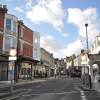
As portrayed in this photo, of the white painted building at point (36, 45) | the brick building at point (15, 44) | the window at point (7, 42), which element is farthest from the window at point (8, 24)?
the white painted building at point (36, 45)

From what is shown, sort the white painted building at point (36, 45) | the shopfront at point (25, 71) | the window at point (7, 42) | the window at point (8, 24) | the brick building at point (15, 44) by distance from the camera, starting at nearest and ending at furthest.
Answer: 1. the brick building at point (15, 44)
2. the window at point (7, 42)
3. the window at point (8, 24)
4. the shopfront at point (25, 71)
5. the white painted building at point (36, 45)

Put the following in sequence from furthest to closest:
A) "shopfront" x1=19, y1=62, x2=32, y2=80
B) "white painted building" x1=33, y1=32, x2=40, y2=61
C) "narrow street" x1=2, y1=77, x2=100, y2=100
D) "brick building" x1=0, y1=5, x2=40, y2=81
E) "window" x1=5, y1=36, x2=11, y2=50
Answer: "white painted building" x1=33, y1=32, x2=40, y2=61, "shopfront" x1=19, y1=62, x2=32, y2=80, "window" x1=5, y1=36, x2=11, y2=50, "brick building" x1=0, y1=5, x2=40, y2=81, "narrow street" x1=2, y1=77, x2=100, y2=100

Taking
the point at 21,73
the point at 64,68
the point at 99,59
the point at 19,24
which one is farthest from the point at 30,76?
the point at 64,68

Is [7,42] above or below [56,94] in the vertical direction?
above

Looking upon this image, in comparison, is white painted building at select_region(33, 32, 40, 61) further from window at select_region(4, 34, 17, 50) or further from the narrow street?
the narrow street

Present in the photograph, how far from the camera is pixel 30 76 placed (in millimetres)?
67125

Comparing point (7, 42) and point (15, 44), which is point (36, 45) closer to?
point (15, 44)

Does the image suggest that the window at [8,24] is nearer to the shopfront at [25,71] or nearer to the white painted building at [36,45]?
the shopfront at [25,71]

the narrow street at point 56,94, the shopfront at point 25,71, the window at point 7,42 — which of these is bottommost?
the narrow street at point 56,94

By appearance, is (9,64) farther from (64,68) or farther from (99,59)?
(64,68)

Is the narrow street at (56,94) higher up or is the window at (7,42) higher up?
the window at (7,42)

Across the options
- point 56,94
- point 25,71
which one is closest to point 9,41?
point 25,71

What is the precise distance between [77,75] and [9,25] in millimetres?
49737

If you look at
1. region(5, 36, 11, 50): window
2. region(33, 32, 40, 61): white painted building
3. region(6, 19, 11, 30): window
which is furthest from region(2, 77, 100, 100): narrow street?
region(33, 32, 40, 61): white painted building
